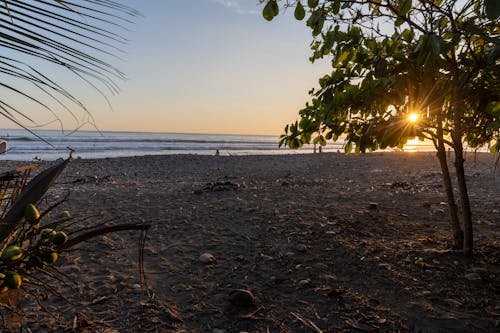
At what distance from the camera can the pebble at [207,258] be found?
4137 mm

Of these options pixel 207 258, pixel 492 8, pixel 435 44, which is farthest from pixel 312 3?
pixel 207 258

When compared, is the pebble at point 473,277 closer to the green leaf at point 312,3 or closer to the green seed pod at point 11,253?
the green leaf at point 312,3

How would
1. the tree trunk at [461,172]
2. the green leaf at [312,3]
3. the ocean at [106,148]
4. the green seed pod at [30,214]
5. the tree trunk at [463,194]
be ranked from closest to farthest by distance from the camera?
the green seed pod at [30,214], the green leaf at [312,3], the tree trunk at [461,172], the tree trunk at [463,194], the ocean at [106,148]

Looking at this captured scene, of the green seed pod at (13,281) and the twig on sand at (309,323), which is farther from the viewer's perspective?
the twig on sand at (309,323)

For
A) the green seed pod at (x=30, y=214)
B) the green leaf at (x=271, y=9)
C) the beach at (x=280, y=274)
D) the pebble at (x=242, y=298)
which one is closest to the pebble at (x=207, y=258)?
the beach at (x=280, y=274)

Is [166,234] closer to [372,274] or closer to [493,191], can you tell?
[372,274]

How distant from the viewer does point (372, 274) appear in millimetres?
3779

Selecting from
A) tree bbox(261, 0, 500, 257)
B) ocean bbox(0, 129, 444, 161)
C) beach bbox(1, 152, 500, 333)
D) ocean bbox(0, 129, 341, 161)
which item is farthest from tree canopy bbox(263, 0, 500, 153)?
ocean bbox(0, 129, 341, 161)

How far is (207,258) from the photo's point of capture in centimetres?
417

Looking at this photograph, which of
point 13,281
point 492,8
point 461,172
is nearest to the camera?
point 13,281

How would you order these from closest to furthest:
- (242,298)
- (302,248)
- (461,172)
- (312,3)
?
(242,298) → (312,3) → (461,172) → (302,248)

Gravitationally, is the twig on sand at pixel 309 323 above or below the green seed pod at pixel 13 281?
below

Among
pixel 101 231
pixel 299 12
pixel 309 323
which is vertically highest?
pixel 299 12

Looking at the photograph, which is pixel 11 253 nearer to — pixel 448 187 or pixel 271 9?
pixel 271 9
